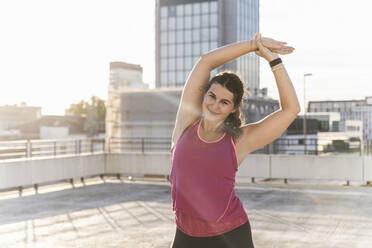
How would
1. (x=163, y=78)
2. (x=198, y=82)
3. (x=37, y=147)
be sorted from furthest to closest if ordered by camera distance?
1. (x=163, y=78)
2. (x=37, y=147)
3. (x=198, y=82)

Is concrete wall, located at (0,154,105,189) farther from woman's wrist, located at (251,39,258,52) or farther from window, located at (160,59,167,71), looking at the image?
window, located at (160,59,167,71)

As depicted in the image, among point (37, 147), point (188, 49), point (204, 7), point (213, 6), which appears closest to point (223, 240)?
point (37, 147)

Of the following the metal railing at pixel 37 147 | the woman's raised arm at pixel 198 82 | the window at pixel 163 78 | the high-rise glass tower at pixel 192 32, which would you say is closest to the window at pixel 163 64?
the high-rise glass tower at pixel 192 32

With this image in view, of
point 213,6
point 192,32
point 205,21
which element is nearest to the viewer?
point 213,6

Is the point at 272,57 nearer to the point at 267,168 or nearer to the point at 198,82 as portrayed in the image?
the point at 198,82

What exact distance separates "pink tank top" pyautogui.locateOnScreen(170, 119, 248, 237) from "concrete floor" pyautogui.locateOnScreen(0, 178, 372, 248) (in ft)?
16.9

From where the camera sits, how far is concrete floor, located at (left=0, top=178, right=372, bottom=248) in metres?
7.33

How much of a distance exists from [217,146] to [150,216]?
7.52 metres

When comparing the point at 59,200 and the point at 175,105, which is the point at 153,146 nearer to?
the point at 175,105

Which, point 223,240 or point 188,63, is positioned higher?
point 188,63

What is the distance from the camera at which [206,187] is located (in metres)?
1.96

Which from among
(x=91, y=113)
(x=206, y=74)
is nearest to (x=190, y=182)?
(x=206, y=74)

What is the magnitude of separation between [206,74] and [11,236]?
6.51m

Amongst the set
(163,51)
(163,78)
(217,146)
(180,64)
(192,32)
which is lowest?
(217,146)
